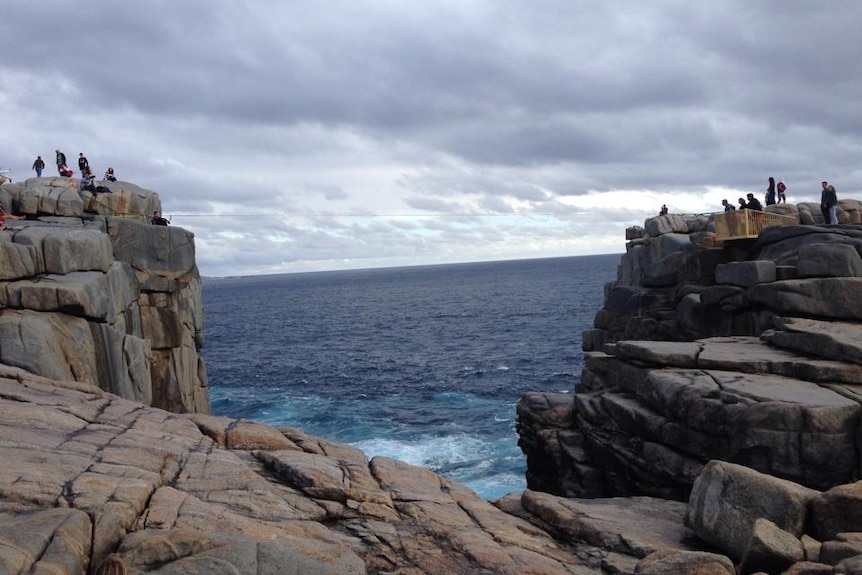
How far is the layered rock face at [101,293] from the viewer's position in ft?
67.4

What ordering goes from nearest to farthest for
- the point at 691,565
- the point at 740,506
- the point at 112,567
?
1. the point at 112,567
2. the point at 691,565
3. the point at 740,506

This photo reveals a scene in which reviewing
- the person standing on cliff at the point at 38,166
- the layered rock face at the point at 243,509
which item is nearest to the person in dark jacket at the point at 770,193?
the layered rock face at the point at 243,509

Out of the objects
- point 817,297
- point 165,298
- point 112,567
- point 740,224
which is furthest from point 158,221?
point 817,297

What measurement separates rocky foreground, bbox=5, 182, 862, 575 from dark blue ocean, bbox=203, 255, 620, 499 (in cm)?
967

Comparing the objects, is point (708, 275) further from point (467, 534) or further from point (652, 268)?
point (467, 534)

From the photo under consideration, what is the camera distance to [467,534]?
1248 centimetres

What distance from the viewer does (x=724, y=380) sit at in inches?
774

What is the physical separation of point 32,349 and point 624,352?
20.3 m

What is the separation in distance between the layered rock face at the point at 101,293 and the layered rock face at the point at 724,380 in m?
17.8

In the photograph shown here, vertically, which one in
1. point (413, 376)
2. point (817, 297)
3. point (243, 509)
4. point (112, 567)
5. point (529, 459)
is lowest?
point (413, 376)

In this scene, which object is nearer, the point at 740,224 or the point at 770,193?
the point at 740,224

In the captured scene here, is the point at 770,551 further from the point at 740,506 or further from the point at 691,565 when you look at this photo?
the point at 691,565

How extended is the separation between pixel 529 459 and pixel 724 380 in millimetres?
11505

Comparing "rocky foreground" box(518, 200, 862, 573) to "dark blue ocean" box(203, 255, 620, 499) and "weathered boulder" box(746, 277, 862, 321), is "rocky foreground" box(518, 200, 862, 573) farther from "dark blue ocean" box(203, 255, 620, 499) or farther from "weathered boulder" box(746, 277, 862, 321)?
"dark blue ocean" box(203, 255, 620, 499)
